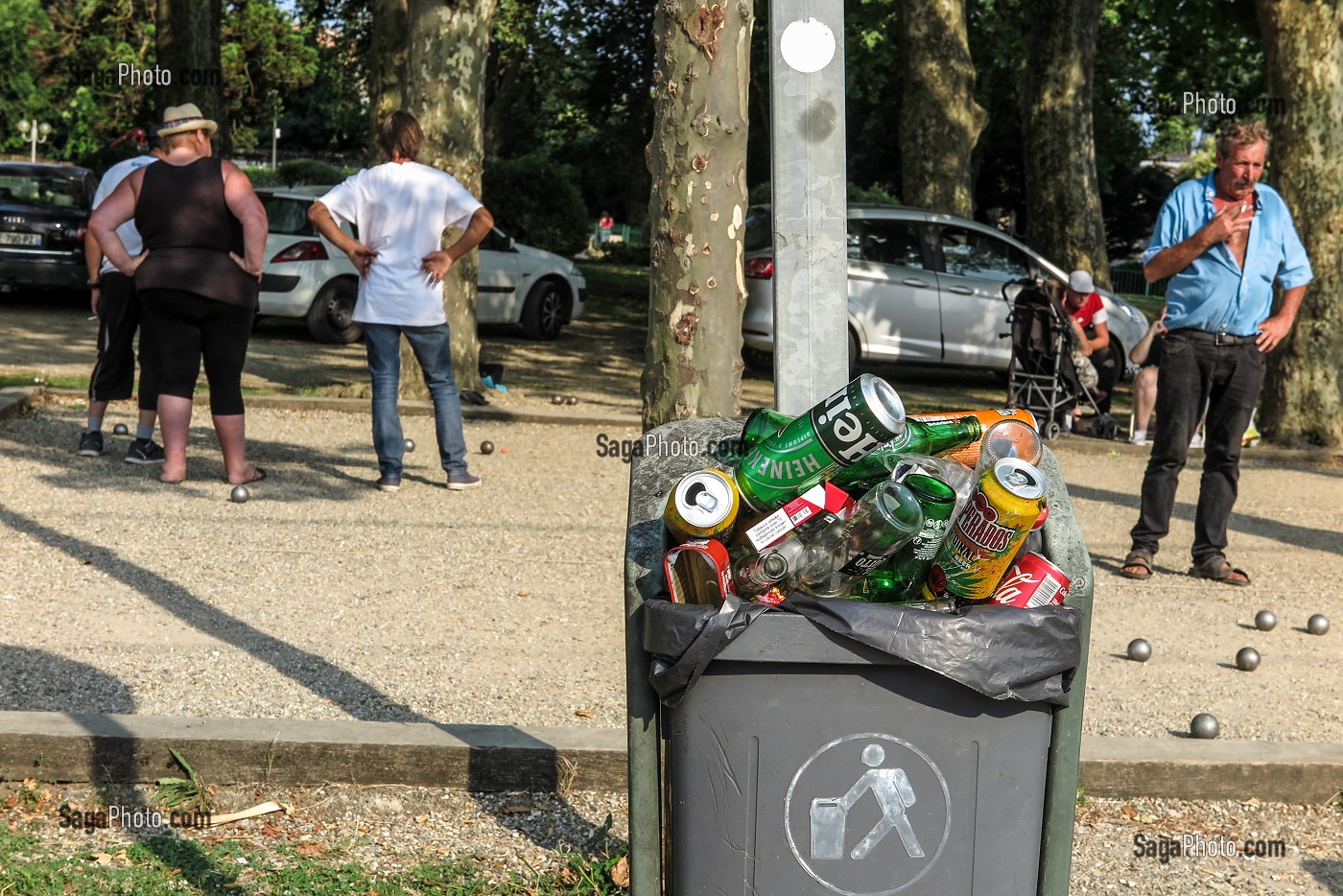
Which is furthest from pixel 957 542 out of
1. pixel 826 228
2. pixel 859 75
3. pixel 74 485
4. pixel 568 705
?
pixel 859 75

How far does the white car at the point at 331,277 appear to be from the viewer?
53.6 ft

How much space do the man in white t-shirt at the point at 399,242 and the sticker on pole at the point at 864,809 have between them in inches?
238

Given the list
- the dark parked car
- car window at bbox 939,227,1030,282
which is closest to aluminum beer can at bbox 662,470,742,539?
car window at bbox 939,227,1030,282

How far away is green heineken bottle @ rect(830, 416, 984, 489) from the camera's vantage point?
270 centimetres

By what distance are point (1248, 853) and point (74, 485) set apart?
264 inches

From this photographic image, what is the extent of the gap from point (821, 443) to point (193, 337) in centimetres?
631

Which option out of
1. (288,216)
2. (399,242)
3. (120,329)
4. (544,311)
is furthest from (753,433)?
(544,311)

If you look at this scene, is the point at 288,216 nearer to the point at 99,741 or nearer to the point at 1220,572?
the point at 1220,572

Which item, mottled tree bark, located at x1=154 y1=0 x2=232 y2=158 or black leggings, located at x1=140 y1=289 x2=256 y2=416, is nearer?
black leggings, located at x1=140 y1=289 x2=256 y2=416

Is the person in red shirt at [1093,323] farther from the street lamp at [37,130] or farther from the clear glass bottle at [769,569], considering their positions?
the street lamp at [37,130]

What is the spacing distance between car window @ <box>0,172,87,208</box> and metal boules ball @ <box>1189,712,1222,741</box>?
16.6 metres

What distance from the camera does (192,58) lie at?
63.4 feet

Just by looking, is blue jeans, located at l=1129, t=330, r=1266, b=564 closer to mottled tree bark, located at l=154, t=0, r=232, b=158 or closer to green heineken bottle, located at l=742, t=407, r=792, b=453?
green heineken bottle, located at l=742, t=407, r=792, b=453

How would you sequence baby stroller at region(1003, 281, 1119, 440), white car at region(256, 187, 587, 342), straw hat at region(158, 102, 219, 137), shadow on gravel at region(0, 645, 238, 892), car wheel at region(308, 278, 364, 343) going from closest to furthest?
shadow on gravel at region(0, 645, 238, 892)
straw hat at region(158, 102, 219, 137)
baby stroller at region(1003, 281, 1119, 440)
white car at region(256, 187, 587, 342)
car wheel at region(308, 278, 364, 343)
